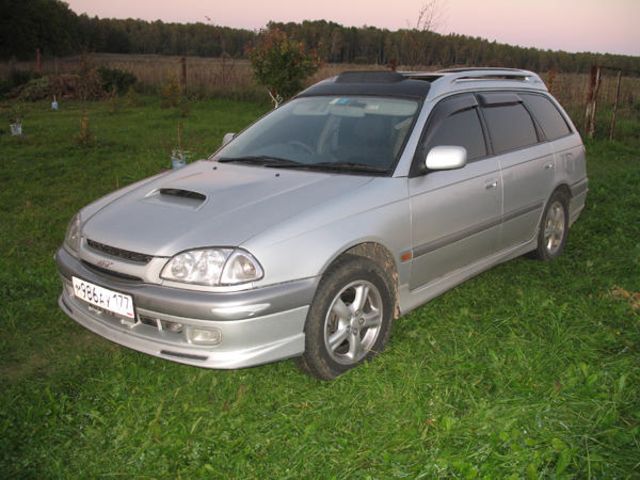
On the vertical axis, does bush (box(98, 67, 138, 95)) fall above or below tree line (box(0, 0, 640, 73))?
below

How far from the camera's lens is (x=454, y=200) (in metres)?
3.99

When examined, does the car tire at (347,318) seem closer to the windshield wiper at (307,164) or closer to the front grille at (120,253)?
the windshield wiper at (307,164)

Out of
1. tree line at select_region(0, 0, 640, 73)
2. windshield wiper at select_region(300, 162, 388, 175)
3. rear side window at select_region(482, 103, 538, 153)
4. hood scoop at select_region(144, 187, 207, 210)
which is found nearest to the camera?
hood scoop at select_region(144, 187, 207, 210)

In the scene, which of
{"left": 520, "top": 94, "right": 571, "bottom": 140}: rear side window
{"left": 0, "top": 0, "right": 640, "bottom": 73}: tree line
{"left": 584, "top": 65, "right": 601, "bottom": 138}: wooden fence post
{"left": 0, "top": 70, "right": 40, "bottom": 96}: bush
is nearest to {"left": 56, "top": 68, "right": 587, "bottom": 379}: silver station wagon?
{"left": 520, "top": 94, "right": 571, "bottom": 140}: rear side window

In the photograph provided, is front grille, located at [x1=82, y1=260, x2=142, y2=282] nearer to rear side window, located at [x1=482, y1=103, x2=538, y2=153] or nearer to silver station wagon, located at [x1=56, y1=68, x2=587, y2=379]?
silver station wagon, located at [x1=56, y1=68, x2=587, y2=379]

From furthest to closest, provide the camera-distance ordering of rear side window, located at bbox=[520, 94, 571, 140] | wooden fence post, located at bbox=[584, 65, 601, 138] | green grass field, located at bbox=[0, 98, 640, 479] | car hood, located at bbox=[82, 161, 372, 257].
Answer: wooden fence post, located at bbox=[584, 65, 601, 138]
rear side window, located at bbox=[520, 94, 571, 140]
car hood, located at bbox=[82, 161, 372, 257]
green grass field, located at bbox=[0, 98, 640, 479]

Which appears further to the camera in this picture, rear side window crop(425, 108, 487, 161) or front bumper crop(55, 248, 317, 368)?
rear side window crop(425, 108, 487, 161)

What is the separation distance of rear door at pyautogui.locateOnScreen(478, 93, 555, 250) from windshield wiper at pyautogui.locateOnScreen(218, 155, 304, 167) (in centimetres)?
161

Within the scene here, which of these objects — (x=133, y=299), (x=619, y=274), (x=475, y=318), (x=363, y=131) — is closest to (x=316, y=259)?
(x=133, y=299)

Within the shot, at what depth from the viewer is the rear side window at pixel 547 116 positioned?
522cm

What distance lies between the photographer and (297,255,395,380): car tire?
3.17m

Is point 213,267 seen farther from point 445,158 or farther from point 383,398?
point 445,158

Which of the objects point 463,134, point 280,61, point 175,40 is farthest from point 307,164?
point 175,40

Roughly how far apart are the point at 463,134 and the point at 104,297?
2640mm
